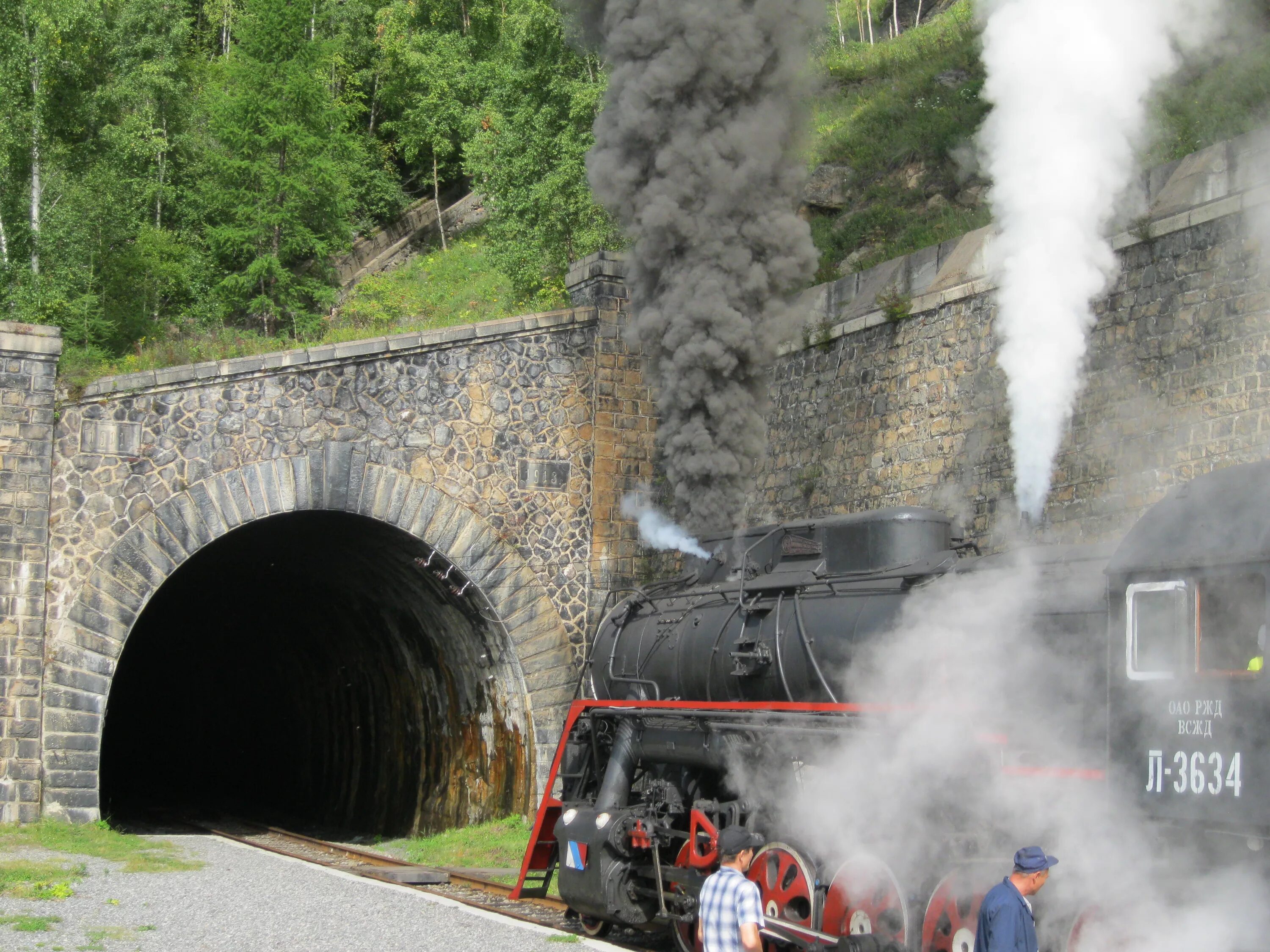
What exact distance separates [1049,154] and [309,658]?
15.7 meters

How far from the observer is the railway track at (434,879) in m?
10.3

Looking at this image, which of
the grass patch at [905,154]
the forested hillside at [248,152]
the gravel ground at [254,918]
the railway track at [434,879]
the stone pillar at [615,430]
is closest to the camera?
the gravel ground at [254,918]

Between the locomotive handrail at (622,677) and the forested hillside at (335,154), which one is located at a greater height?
the forested hillside at (335,154)

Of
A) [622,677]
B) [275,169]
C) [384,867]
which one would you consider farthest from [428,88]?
[622,677]

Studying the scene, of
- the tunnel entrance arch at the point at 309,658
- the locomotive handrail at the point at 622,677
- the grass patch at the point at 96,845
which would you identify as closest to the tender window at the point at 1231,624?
the locomotive handrail at the point at 622,677

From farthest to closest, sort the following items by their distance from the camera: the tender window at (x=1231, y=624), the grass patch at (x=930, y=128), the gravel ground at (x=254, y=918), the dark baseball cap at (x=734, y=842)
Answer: the grass patch at (x=930, y=128) → the gravel ground at (x=254, y=918) → the dark baseball cap at (x=734, y=842) → the tender window at (x=1231, y=624)

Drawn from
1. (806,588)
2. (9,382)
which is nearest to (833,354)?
(806,588)

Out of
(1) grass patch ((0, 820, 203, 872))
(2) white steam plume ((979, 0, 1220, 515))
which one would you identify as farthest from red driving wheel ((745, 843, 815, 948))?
(1) grass patch ((0, 820, 203, 872))

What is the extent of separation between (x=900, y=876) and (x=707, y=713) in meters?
1.88

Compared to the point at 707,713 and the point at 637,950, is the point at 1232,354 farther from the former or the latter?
the point at 637,950

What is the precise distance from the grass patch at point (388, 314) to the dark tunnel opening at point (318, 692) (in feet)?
7.01

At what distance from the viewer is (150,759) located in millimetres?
25266

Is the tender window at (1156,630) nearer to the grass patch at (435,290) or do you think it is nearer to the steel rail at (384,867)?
the steel rail at (384,867)

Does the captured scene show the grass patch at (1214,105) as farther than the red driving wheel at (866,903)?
Yes
